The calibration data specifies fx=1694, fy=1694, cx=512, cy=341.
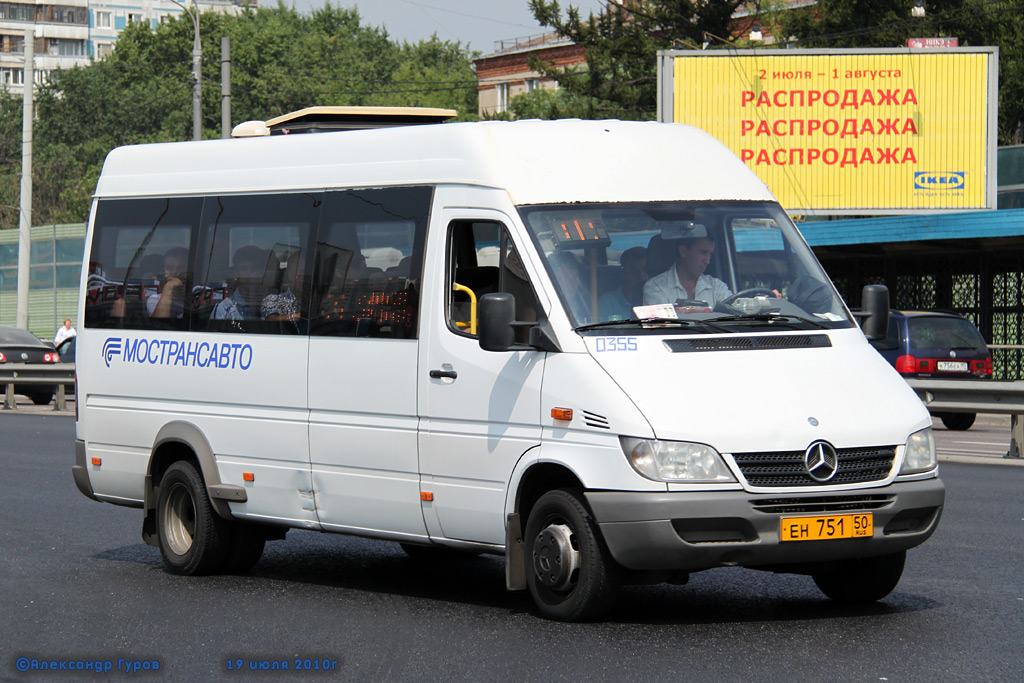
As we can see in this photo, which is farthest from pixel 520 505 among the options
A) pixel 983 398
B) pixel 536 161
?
pixel 983 398

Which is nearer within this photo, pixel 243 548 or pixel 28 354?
pixel 243 548

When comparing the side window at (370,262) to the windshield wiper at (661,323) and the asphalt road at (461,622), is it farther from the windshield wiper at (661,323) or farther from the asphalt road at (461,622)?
the asphalt road at (461,622)

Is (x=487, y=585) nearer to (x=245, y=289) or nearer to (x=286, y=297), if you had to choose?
(x=286, y=297)

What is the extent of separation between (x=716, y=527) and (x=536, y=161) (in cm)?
223

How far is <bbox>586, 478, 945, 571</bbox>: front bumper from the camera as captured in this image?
7.52m

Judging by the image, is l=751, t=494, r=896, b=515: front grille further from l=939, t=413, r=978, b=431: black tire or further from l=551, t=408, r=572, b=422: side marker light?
l=939, t=413, r=978, b=431: black tire

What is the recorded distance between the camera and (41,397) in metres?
32.1

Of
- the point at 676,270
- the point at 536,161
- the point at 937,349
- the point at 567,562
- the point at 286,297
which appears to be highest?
the point at 536,161

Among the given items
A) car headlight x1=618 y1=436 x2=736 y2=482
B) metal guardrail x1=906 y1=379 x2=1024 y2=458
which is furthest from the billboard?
car headlight x1=618 y1=436 x2=736 y2=482

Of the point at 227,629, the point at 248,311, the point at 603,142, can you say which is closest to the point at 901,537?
the point at 603,142

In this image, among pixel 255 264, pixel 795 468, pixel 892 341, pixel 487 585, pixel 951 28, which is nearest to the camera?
pixel 795 468

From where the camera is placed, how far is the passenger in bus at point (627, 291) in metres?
8.22

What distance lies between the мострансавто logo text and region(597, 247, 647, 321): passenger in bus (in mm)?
2643

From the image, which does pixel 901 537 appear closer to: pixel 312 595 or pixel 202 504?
pixel 312 595
